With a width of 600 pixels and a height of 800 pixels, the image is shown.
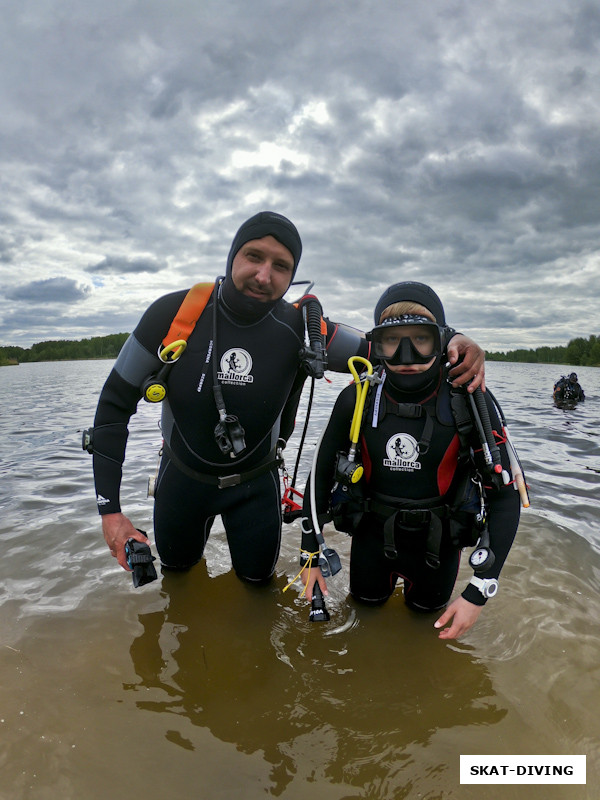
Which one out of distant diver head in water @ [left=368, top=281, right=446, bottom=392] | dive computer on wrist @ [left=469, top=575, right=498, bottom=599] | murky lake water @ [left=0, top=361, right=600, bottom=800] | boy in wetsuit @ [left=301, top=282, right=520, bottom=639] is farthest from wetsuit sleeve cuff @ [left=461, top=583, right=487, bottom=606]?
distant diver head in water @ [left=368, top=281, right=446, bottom=392]

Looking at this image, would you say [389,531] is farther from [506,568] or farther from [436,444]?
[506,568]

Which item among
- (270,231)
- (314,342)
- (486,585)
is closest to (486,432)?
(486,585)

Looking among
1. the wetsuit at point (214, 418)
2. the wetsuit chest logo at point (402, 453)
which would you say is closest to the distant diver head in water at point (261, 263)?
the wetsuit at point (214, 418)

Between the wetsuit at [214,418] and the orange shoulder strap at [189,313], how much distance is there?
0.05m

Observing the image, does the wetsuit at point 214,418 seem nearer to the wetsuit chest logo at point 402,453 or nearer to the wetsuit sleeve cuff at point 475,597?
the wetsuit chest logo at point 402,453

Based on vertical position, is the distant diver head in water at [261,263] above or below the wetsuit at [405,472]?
above

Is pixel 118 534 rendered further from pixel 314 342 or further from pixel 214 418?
pixel 314 342

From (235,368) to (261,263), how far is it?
2.24 ft

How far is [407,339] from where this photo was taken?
8.84ft

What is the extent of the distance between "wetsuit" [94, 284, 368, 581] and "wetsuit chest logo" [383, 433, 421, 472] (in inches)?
28.6

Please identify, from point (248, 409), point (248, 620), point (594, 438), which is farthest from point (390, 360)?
point (594, 438)

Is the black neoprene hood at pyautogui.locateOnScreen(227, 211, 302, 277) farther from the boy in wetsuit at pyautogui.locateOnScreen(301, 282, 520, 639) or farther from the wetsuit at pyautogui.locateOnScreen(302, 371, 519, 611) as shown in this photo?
the wetsuit at pyautogui.locateOnScreen(302, 371, 519, 611)

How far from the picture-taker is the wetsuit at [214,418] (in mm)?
2910

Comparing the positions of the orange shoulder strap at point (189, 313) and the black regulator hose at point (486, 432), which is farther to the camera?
the orange shoulder strap at point (189, 313)
